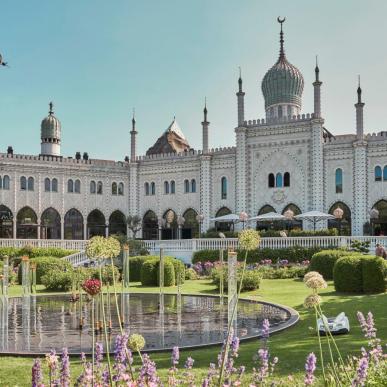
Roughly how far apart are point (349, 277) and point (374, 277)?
80cm

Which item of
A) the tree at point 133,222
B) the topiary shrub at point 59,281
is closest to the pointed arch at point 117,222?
the tree at point 133,222

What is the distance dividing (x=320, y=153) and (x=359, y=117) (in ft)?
13.0

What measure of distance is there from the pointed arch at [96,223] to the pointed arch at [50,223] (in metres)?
3.00

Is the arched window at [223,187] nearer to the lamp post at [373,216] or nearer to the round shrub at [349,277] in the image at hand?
the lamp post at [373,216]

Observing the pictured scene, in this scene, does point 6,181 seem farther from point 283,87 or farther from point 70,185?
point 283,87

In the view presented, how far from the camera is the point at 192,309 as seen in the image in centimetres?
1509

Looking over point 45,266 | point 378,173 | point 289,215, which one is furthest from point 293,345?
point 378,173

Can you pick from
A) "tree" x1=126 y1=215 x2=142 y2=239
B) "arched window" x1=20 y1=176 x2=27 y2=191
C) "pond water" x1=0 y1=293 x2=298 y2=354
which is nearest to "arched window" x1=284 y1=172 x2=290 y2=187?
"tree" x1=126 y1=215 x2=142 y2=239

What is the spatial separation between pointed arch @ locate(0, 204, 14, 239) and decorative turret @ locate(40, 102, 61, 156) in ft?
32.6

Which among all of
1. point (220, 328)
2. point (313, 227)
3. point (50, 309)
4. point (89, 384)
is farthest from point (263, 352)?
point (313, 227)

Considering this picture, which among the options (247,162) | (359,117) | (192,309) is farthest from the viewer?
(247,162)

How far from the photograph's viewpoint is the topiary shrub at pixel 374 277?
17.5 m

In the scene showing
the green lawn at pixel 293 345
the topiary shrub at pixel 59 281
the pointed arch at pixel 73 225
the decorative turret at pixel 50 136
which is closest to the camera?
the green lawn at pixel 293 345

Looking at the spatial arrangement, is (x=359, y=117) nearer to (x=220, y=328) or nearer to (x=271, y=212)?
(x=271, y=212)
